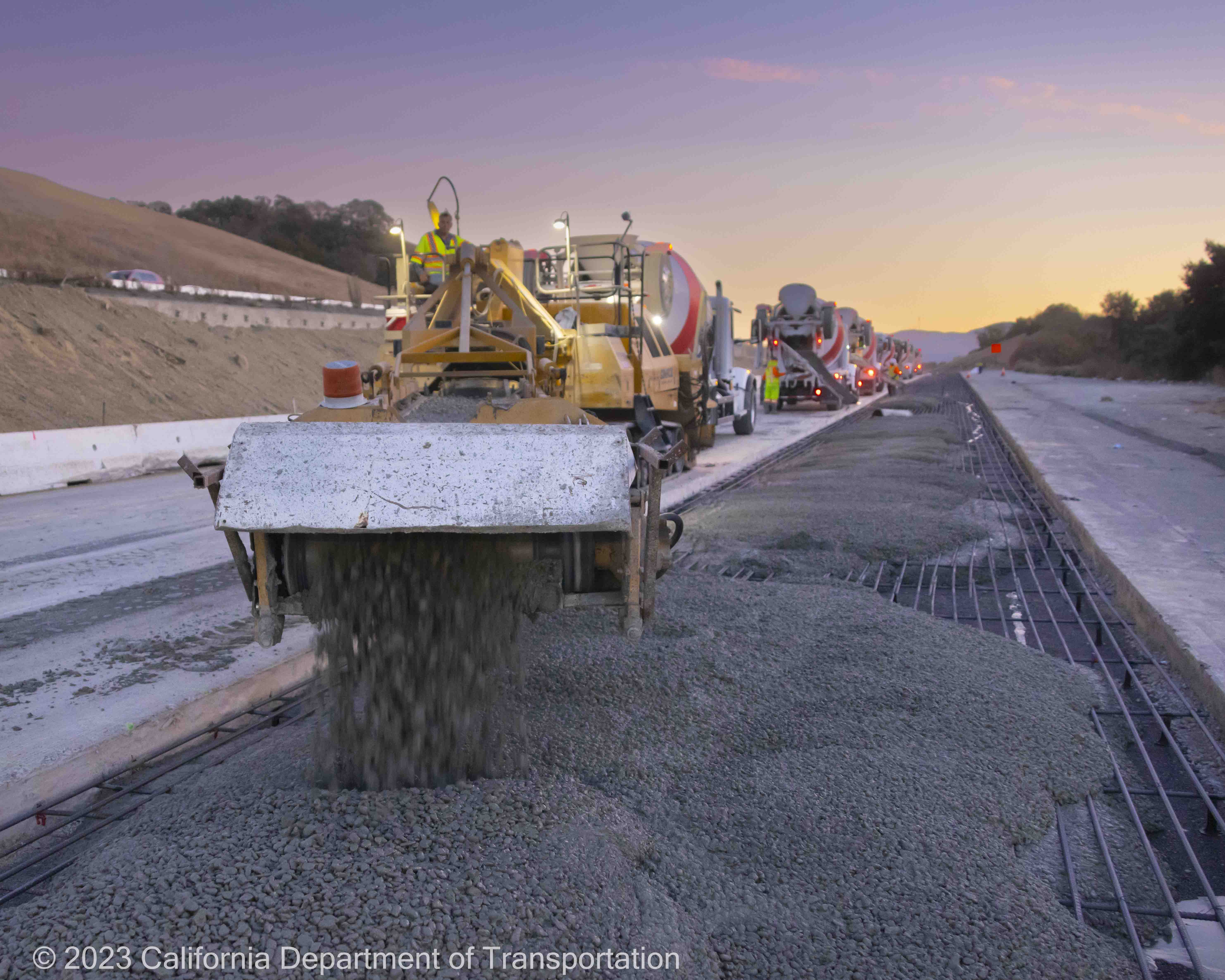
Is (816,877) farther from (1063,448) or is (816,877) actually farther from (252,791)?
(1063,448)

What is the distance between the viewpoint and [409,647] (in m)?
3.60

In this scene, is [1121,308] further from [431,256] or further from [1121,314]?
[431,256]

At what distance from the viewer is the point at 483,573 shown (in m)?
3.65

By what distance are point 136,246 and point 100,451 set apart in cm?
5324

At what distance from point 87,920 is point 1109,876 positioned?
128 inches

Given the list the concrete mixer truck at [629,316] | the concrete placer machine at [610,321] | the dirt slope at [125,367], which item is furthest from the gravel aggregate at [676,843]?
the dirt slope at [125,367]

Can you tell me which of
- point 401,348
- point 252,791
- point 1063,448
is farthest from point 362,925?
point 1063,448

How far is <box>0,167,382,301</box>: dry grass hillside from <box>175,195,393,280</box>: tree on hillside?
3871mm

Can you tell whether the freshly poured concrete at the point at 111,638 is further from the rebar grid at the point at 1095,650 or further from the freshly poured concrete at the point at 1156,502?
the freshly poured concrete at the point at 1156,502

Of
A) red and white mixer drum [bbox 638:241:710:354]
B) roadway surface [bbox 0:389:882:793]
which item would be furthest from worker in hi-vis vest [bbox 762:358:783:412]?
roadway surface [bbox 0:389:882:793]

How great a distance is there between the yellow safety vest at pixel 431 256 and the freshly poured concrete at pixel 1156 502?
19.6 feet

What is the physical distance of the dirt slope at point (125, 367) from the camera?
58.5 ft

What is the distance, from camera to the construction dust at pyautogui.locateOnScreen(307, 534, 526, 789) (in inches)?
139

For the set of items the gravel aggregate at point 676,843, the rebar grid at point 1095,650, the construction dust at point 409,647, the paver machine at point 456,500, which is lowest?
the rebar grid at point 1095,650
